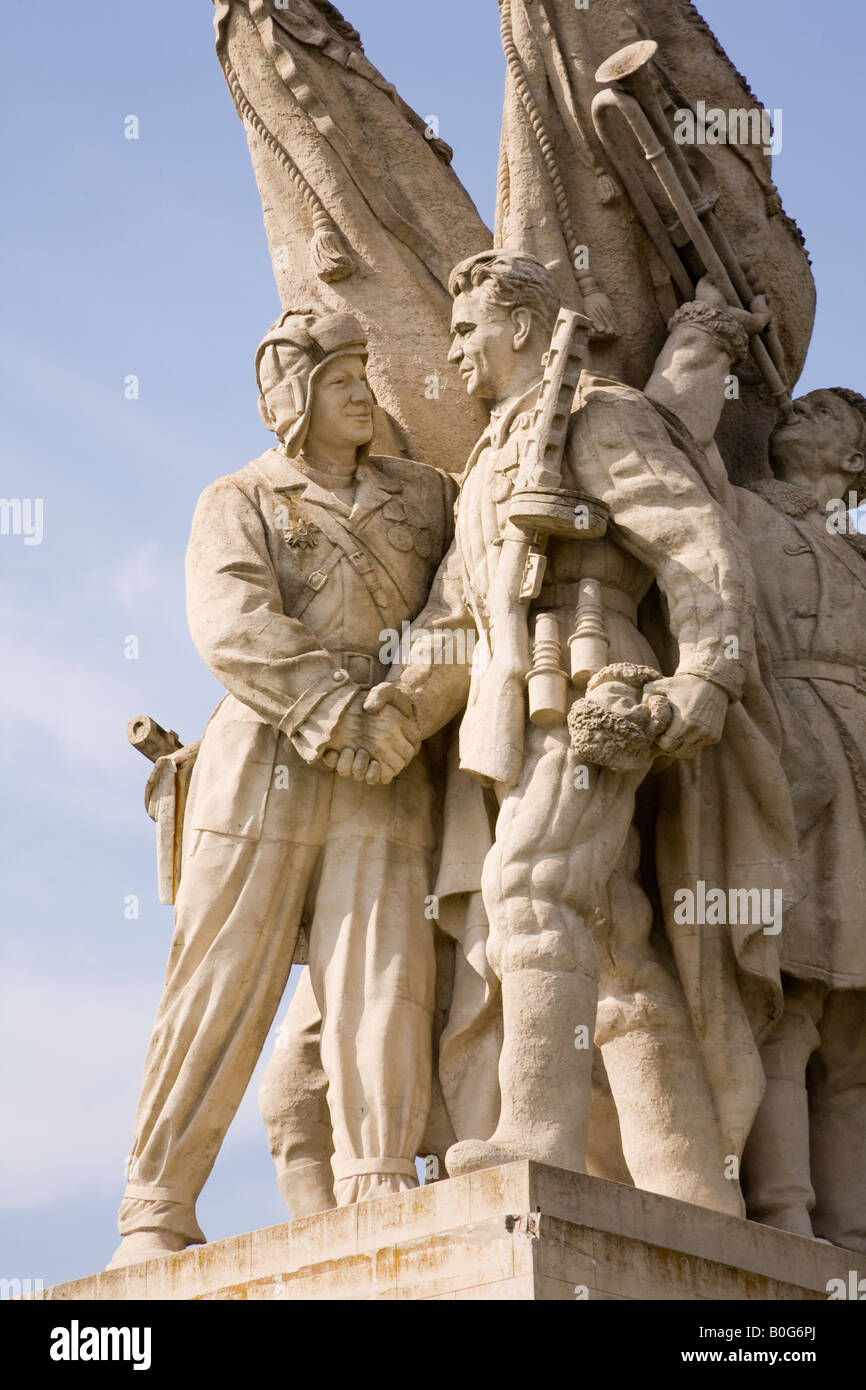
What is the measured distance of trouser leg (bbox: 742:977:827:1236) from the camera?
8977 mm

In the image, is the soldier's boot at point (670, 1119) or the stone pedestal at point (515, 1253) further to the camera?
the soldier's boot at point (670, 1119)

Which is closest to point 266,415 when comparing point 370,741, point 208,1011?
point 370,741

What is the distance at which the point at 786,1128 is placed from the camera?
914 cm

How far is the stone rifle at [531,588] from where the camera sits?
8695mm

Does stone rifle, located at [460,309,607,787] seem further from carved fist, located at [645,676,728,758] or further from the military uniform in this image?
the military uniform

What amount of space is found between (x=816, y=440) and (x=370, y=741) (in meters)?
2.64

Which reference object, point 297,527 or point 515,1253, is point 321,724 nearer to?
point 297,527

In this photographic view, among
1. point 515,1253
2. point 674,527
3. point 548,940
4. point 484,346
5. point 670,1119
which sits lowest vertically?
point 515,1253

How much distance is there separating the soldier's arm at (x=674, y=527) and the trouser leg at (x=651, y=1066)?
0.85m

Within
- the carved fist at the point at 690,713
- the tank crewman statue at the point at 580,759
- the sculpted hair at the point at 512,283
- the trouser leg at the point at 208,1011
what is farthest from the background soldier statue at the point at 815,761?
the trouser leg at the point at 208,1011

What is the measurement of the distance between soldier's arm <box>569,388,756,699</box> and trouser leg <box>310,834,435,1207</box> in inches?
56.9

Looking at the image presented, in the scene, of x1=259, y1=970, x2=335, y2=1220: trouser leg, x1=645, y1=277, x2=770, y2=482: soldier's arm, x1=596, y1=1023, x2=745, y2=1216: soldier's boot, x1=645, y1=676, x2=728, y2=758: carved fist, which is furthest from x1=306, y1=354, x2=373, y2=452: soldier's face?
x1=596, y1=1023, x2=745, y2=1216: soldier's boot

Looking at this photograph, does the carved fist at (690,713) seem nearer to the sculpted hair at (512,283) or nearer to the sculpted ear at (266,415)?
the sculpted hair at (512,283)
